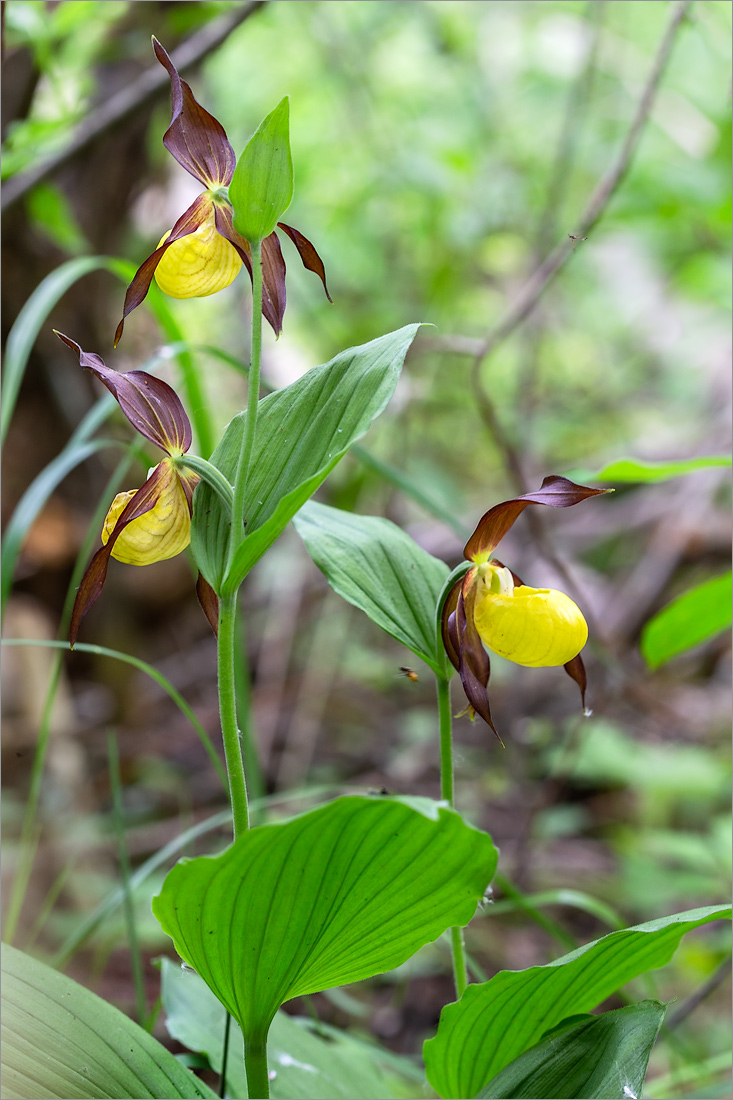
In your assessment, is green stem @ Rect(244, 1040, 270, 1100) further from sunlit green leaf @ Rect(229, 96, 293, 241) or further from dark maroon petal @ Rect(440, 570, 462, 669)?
sunlit green leaf @ Rect(229, 96, 293, 241)

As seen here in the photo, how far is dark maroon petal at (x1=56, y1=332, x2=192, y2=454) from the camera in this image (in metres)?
0.43

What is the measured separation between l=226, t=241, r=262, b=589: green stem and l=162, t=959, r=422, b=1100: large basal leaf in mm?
336

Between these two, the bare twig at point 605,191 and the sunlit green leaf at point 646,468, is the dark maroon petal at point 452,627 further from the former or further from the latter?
the bare twig at point 605,191

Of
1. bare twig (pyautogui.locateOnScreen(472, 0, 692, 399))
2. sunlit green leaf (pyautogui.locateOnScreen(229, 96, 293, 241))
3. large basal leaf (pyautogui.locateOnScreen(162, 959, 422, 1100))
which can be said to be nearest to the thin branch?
bare twig (pyautogui.locateOnScreen(472, 0, 692, 399))

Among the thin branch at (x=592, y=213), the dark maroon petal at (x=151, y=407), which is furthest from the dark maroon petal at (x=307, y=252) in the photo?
the thin branch at (x=592, y=213)

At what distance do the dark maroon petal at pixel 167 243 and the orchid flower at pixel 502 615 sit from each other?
0.24 m

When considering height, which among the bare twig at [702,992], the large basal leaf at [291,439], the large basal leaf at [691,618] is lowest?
the bare twig at [702,992]

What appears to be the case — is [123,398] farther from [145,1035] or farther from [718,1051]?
[718,1051]

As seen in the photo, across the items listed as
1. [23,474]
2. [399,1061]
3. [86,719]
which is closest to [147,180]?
[23,474]

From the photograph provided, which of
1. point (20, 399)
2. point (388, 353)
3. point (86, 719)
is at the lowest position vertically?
point (86, 719)

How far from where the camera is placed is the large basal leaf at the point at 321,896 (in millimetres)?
363

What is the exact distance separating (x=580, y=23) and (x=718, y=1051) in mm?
2428

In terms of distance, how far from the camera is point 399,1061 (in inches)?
28.0

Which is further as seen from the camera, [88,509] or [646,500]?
[646,500]
